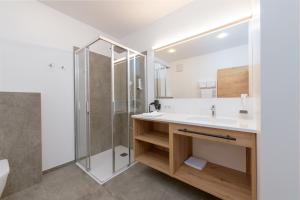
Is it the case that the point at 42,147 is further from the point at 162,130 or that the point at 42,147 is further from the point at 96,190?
the point at 162,130

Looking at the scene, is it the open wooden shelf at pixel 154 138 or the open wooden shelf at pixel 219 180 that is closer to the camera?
the open wooden shelf at pixel 219 180

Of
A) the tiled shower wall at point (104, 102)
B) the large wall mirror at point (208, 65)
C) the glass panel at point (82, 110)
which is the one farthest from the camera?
the tiled shower wall at point (104, 102)

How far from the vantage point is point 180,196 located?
4.68ft

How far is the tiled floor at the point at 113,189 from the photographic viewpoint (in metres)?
1.42

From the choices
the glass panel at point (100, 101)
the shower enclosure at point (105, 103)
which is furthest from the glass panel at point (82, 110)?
the glass panel at point (100, 101)

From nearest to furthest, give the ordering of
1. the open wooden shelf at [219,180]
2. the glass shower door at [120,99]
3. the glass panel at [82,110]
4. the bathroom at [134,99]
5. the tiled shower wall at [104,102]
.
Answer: the open wooden shelf at [219,180], the bathroom at [134,99], the glass shower door at [120,99], the glass panel at [82,110], the tiled shower wall at [104,102]

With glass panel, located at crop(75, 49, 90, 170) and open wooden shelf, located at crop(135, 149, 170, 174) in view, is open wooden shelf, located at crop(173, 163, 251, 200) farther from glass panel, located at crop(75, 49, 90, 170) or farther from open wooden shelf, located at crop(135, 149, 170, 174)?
glass panel, located at crop(75, 49, 90, 170)

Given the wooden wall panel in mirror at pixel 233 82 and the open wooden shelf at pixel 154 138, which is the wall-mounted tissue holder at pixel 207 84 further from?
the open wooden shelf at pixel 154 138

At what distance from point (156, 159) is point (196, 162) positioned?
519 millimetres

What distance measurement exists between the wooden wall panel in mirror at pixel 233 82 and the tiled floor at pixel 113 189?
3.86 feet

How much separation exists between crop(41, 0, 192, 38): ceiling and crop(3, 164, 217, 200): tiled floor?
2.37 meters

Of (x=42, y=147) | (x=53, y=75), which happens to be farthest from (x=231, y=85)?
(x=42, y=147)

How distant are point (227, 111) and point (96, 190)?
5.91 feet

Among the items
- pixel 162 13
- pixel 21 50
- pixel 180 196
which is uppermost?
pixel 162 13
